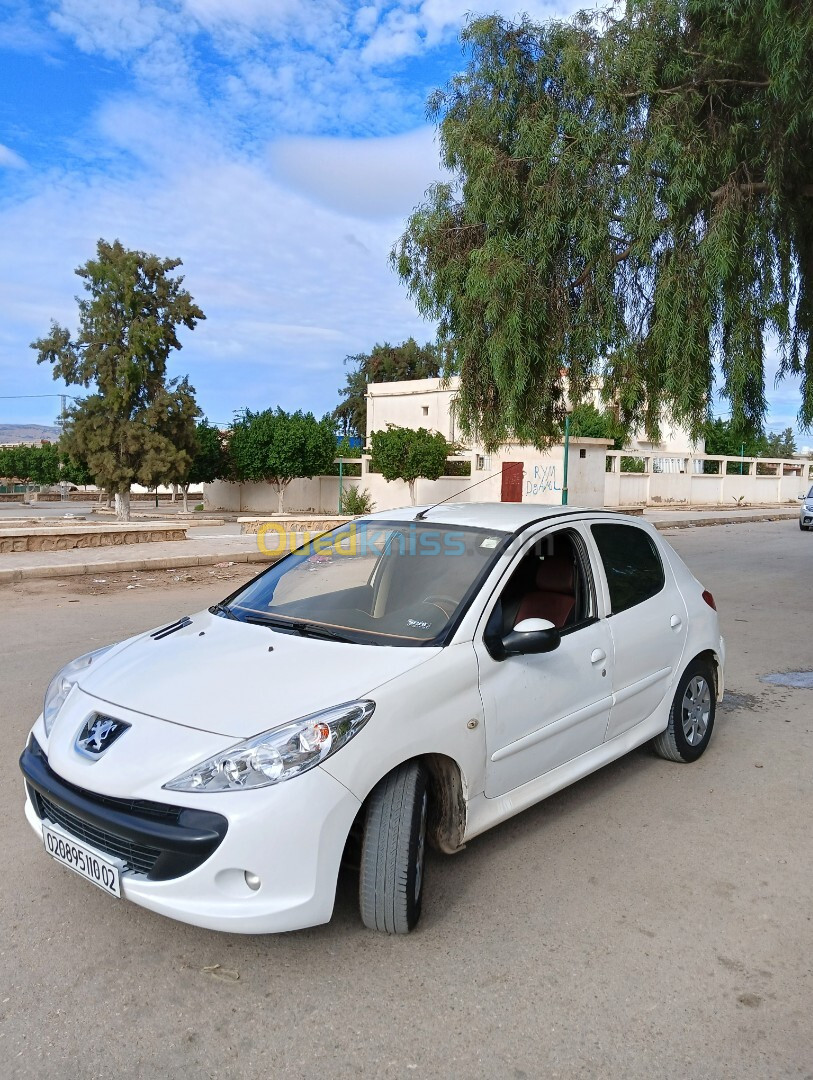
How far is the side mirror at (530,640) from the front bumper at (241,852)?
3.16 ft

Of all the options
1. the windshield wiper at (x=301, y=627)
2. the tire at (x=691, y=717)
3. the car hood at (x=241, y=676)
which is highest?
the windshield wiper at (x=301, y=627)

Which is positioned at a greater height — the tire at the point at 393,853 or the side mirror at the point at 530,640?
the side mirror at the point at 530,640

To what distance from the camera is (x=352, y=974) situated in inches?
103

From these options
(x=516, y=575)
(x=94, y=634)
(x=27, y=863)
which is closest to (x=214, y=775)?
(x=27, y=863)

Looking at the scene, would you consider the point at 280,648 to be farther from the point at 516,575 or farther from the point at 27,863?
the point at 27,863

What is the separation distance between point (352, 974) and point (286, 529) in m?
20.1

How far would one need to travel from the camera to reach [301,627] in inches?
136

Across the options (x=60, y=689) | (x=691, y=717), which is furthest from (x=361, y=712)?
(x=691, y=717)

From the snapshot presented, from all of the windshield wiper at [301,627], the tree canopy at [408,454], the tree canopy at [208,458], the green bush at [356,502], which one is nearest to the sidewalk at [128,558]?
the windshield wiper at [301,627]

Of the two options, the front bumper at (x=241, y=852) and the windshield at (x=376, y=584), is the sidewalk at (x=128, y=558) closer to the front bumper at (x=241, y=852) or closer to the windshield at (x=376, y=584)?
the windshield at (x=376, y=584)

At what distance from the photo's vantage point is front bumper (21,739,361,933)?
2449 mm

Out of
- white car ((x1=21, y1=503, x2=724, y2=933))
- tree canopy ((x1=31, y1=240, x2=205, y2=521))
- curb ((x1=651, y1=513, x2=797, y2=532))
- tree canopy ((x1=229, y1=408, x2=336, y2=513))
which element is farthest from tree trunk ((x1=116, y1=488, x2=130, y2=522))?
white car ((x1=21, y1=503, x2=724, y2=933))

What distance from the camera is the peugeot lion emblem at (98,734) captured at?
9.02 ft

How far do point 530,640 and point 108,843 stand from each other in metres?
1.68
